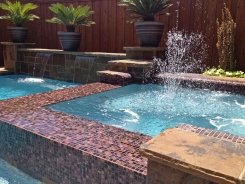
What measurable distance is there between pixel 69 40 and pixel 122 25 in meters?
1.83

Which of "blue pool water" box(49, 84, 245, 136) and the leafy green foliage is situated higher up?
the leafy green foliage

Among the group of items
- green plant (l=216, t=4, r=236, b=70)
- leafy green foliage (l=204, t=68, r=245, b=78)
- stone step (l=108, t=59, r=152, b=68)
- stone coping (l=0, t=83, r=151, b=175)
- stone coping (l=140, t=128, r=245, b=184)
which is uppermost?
green plant (l=216, t=4, r=236, b=70)

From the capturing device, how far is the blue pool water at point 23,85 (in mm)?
6387

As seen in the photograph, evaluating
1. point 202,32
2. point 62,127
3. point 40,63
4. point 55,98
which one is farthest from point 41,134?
point 40,63

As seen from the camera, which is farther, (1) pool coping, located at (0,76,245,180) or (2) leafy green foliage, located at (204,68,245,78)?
(2) leafy green foliage, located at (204,68,245,78)

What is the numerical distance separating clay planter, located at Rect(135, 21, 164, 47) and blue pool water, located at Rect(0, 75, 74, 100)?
235cm

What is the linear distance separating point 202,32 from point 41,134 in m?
5.96

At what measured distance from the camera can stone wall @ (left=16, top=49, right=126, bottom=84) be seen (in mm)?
7555

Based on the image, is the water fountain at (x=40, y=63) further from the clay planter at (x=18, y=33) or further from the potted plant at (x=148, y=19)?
the potted plant at (x=148, y=19)

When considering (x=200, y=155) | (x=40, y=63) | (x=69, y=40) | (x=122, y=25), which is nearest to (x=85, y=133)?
(x=200, y=155)

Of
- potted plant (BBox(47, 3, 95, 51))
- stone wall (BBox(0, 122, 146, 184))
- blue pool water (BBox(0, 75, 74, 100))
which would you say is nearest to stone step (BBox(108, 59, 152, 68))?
blue pool water (BBox(0, 75, 74, 100))

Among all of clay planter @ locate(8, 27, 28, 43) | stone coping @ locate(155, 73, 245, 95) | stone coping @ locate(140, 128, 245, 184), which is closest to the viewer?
stone coping @ locate(140, 128, 245, 184)

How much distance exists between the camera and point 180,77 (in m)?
5.75

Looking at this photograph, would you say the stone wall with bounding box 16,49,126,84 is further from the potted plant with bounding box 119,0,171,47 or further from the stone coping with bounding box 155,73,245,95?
the stone coping with bounding box 155,73,245,95
